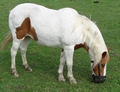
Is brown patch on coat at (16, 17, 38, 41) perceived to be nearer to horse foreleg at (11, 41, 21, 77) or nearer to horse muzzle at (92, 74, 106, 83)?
horse foreleg at (11, 41, 21, 77)

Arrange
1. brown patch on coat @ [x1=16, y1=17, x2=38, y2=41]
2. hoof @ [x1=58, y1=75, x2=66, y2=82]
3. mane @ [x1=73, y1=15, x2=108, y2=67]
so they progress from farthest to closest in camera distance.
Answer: hoof @ [x1=58, y1=75, x2=66, y2=82], brown patch on coat @ [x1=16, y1=17, x2=38, y2=41], mane @ [x1=73, y1=15, x2=108, y2=67]

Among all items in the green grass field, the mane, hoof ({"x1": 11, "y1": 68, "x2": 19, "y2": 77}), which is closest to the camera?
the mane

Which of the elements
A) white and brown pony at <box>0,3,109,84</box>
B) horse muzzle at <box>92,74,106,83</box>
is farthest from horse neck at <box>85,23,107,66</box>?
horse muzzle at <box>92,74,106,83</box>

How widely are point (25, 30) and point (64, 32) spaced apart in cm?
87

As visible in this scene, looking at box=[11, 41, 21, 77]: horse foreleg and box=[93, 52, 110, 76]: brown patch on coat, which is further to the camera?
box=[11, 41, 21, 77]: horse foreleg

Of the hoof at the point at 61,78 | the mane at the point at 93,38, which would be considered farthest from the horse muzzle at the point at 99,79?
the hoof at the point at 61,78

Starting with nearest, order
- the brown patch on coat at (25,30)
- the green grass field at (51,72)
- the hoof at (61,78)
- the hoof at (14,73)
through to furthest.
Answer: the green grass field at (51,72) → the brown patch on coat at (25,30) → the hoof at (61,78) → the hoof at (14,73)

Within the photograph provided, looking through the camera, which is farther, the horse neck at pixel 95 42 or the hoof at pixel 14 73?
the hoof at pixel 14 73

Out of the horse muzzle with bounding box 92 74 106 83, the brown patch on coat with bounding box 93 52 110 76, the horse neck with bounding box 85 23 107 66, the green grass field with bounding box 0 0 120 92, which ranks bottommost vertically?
the green grass field with bounding box 0 0 120 92

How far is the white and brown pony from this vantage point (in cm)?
446

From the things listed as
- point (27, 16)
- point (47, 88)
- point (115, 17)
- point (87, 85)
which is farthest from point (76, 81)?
point (115, 17)

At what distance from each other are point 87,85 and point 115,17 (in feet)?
20.9

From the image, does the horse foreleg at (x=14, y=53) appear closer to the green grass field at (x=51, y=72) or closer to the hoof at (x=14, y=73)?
the hoof at (x=14, y=73)

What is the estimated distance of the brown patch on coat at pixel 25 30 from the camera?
4.82 metres
